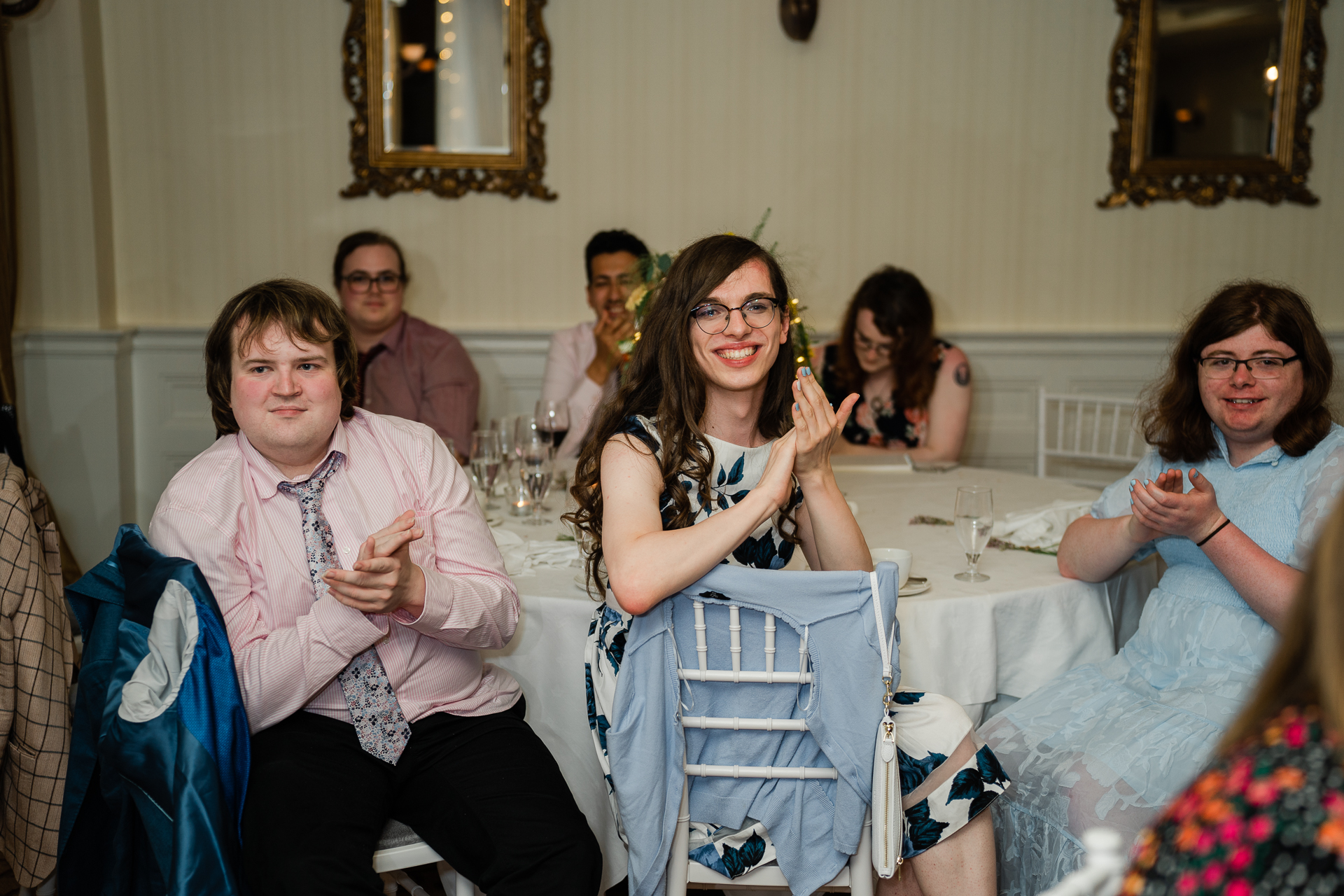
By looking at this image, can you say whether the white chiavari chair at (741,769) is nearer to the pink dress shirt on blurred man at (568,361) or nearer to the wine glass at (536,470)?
the wine glass at (536,470)

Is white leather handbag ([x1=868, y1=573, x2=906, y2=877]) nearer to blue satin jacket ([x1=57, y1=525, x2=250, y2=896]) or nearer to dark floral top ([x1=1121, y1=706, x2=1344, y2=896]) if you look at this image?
dark floral top ([x1=1121, y1=706, x2=1344, y2=896])

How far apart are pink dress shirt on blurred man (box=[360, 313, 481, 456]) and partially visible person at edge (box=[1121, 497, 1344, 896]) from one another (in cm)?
315

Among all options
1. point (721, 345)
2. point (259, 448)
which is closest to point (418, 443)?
point (259, 448)

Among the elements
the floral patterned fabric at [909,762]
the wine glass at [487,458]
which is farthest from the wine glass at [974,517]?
the wine glass at [487,458]

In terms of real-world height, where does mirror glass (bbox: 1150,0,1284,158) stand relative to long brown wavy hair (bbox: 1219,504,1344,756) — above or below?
above

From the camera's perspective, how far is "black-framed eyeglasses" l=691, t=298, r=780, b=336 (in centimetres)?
168

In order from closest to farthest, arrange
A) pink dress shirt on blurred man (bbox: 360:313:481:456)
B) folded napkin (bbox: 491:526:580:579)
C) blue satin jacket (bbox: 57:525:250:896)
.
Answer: blue satin jacket (bbox: 57:525:250:896) < folded napkin (bbox: 491:526:580:579) < pink dress shirt on blurred man (bbox: 360:313:481:456)

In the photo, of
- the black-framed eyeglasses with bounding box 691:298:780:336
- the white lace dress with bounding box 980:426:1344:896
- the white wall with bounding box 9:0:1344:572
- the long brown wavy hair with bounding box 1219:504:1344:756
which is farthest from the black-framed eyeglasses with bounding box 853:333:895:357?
the long brown wavy hair with bounding box 1219:504:1344:756

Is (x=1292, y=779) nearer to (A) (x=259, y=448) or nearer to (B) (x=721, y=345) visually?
(B) (x=721, y=345)

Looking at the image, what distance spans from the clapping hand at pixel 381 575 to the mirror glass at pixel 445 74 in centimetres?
291

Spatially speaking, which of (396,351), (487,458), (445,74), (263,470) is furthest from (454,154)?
(263,470)

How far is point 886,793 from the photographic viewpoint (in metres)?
1.46

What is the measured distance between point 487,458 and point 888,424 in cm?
165

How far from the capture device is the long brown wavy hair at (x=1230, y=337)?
183 centimetres
